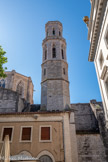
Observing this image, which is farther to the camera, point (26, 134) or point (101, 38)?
point (26, 134)

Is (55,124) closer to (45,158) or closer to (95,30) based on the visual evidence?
(45,158)

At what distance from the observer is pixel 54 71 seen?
22.0 m

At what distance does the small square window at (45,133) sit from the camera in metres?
13.1

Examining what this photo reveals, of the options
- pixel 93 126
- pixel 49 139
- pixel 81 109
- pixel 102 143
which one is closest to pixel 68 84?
pixel 81 109

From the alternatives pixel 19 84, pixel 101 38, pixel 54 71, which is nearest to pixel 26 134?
pixel 101 38

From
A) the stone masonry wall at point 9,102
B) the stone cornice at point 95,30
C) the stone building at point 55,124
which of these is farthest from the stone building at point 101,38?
the stone masonry wall at point 9,102

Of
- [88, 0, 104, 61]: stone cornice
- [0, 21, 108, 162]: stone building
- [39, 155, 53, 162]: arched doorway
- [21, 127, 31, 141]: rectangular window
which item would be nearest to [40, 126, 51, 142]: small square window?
[0, 21, 108, 162]: stone building

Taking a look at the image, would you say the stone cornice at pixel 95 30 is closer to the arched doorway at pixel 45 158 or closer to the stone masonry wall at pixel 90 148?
the arched doorway at pixel 45 158

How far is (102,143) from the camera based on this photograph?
1703cm

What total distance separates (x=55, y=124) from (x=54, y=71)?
32.0 ft

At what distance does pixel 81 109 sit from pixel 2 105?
1249cm

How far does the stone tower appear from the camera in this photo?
19.6 meters

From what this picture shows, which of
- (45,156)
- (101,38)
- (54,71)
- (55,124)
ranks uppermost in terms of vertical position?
(54,71)

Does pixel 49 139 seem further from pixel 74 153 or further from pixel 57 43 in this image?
pixel 57 43
